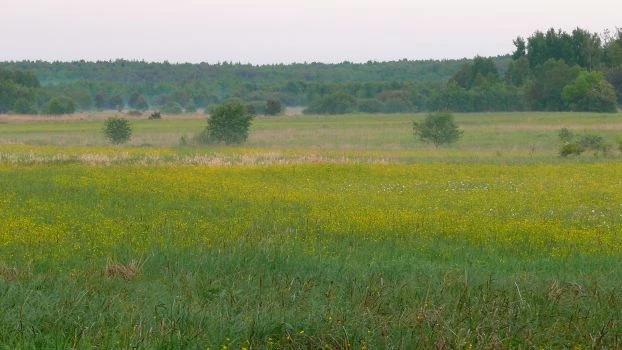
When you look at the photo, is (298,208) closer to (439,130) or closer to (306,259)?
(306,259)

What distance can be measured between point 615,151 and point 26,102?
282ft

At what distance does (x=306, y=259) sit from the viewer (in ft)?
39.8

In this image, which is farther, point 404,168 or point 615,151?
point 615,151

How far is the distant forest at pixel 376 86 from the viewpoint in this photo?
317 feet

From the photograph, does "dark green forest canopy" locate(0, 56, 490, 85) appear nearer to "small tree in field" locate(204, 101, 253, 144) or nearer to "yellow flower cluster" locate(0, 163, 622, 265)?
"small tree in field" locate(204, 101, 253, 144)

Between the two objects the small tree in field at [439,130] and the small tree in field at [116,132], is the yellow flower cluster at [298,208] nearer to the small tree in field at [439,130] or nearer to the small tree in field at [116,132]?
the small tree in field at [439,130]

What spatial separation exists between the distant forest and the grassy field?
232ft

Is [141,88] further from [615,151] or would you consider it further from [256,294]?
[256,294]

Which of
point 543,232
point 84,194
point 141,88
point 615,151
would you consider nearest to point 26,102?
point 141,88

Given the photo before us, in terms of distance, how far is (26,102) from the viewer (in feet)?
365

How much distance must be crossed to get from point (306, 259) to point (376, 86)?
121 m

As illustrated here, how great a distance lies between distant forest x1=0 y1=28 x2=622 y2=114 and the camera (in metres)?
96.7

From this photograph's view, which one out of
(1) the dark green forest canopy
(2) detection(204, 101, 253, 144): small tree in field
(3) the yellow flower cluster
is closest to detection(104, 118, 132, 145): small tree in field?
(2) detection(204, 101, 253, 144): small tree in field

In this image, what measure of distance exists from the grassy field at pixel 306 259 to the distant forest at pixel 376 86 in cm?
7070
